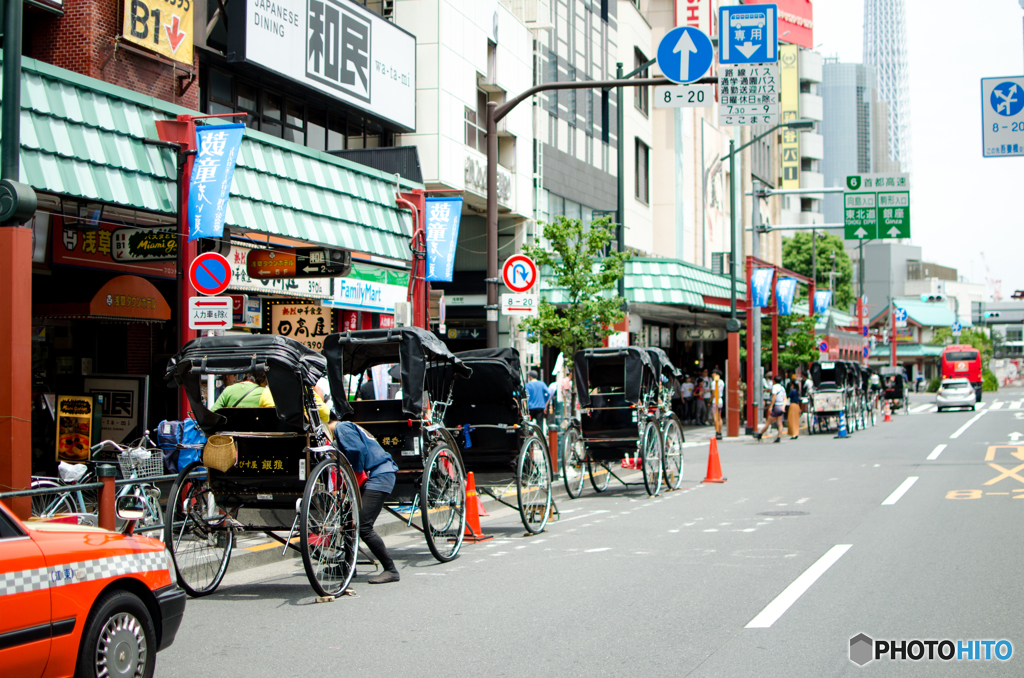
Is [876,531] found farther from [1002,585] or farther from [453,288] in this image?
[453,288]

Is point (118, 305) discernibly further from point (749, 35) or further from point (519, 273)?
point (749, 35)

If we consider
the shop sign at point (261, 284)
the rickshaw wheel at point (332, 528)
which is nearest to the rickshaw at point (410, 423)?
the rickshaw wheel at point (332, 528)

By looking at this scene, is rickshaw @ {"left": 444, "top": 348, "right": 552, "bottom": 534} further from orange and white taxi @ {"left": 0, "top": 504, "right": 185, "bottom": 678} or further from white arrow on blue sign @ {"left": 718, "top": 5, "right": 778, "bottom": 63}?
white arrow on blue sign @ {"left": 718, "top": 5, "right": 778, "bottom": 63}

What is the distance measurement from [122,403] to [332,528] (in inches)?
246

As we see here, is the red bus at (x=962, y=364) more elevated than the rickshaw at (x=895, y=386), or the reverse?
the red bus at (x=962, y=364)

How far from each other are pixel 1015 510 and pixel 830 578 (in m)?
5.79

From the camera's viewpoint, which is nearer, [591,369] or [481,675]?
[481,675]

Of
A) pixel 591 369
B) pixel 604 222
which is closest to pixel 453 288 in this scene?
pixel 604 222

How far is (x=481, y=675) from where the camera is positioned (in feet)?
19.1

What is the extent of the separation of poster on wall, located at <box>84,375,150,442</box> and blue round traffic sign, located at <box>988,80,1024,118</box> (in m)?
13.4

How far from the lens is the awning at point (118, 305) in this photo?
14.0m

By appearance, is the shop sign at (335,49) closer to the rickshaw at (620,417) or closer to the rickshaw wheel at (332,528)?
the rickshaw at (620,417)

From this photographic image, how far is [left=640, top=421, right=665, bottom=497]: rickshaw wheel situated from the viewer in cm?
1479

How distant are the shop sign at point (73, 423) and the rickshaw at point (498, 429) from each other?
4.34 metres
